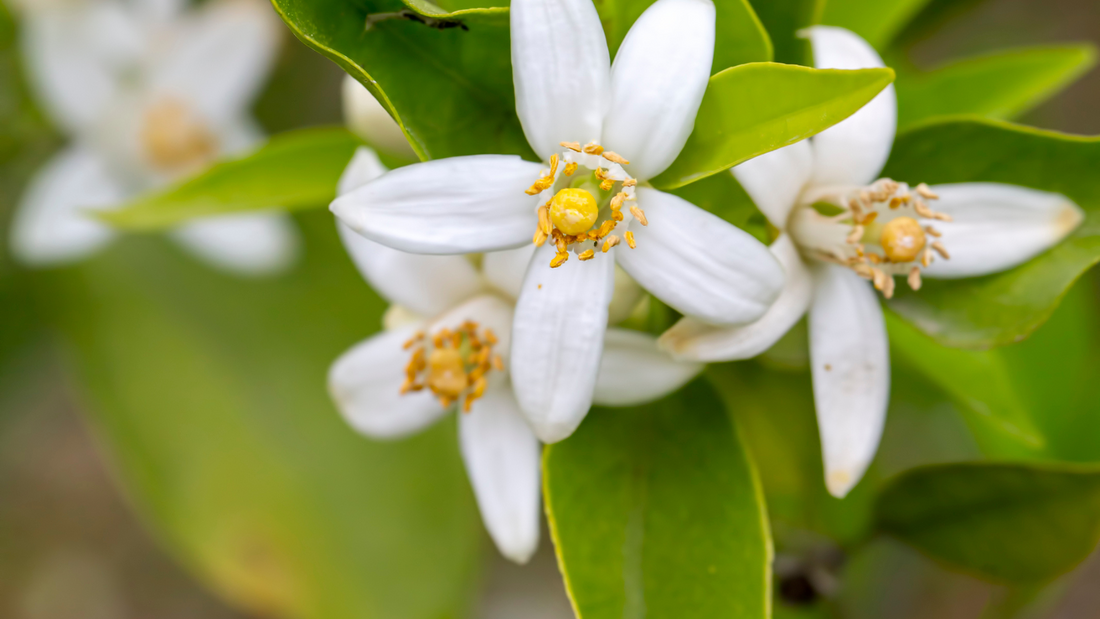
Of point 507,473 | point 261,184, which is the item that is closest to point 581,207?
point 507,473

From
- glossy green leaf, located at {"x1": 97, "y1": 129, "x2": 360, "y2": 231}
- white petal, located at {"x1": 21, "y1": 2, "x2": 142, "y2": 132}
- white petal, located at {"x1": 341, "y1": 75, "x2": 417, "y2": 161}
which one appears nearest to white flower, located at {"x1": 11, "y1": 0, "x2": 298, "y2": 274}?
white petal, located at {"x1": 21, "y1": 2, "x2": 142, "y2": 132}

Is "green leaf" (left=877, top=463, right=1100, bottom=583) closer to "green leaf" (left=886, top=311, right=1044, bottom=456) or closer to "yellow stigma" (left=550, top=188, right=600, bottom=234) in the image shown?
"green leaf" (left=886, top=311, right=1044, bottom=456)

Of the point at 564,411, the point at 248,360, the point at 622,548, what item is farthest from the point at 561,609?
the point at 564,411

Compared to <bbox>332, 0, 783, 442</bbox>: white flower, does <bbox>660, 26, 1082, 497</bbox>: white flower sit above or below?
below

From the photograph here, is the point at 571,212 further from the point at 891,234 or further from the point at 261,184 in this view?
the point at 261,184

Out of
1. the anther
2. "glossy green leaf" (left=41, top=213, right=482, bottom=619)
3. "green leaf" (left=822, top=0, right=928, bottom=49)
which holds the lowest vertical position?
"glossy green leaf" (left=41, top=213, right=482, bottom=619)

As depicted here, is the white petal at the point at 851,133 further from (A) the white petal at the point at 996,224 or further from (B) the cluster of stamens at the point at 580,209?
(B) the cluster of stamens at the point at 580,209

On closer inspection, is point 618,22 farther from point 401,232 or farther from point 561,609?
point 561,609
